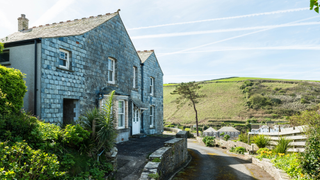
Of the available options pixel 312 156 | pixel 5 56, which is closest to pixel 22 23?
pixel 5 56

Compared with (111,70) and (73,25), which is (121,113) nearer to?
(111,70)

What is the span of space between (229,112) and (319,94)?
31.7m

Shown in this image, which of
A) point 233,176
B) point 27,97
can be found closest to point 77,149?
point 27,97

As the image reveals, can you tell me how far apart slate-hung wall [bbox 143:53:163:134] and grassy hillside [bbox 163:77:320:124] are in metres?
32.2

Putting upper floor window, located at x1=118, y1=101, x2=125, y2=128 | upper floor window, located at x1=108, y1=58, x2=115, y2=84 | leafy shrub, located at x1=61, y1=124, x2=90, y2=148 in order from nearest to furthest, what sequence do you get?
leafy shrub, located at x1=61, y1=124, x2=90, y2=148 → upper floor window, located at x1=118, y1=101, x2=125, y2=128 → upper floor window, located at x1=108, y1=58, x2=115, y2=84

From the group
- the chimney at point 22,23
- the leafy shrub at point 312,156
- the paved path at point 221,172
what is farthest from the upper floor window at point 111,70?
the leafy shrub at point 312,156

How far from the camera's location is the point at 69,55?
1079cm

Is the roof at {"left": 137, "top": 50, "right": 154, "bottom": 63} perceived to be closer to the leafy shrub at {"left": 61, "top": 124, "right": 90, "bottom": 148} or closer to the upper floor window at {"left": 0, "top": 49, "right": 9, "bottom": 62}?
the upper floor window at {"left": 0, "top": 49, "right": 9, "bottom": 62}

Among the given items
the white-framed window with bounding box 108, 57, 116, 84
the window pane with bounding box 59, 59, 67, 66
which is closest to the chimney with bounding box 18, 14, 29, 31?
the white-framed window with bounding box 108, 57, 116, 84

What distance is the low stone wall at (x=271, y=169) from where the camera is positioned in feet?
26.4

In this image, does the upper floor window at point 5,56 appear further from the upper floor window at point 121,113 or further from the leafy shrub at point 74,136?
the leafy shrub at point 74,136

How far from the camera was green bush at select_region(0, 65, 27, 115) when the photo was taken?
6.52 meters

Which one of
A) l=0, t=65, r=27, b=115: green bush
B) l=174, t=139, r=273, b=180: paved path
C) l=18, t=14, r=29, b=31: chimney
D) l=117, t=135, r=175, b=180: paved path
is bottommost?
l=174, t=139, r=273, b=180: paved path

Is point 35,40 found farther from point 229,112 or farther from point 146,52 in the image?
point 229,112
